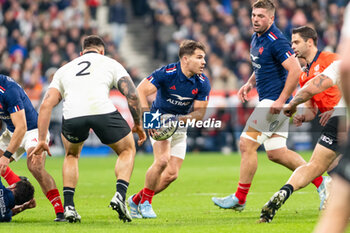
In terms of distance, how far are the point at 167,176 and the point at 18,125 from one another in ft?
Answer: 7.00

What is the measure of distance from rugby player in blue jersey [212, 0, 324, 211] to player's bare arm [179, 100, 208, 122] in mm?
628

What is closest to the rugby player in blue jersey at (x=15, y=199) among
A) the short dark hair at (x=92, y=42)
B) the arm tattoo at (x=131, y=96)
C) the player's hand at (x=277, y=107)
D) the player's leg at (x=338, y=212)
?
→ the arm tattoo at (x=131, y=96)

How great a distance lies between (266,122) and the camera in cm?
916

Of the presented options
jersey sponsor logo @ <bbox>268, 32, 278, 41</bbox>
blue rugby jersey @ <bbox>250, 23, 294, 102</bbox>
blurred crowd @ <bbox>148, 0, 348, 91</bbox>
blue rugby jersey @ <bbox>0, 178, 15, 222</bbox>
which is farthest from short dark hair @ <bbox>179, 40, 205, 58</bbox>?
blurred crowd @ <bbox>148, 0, 348, 91</bbox>

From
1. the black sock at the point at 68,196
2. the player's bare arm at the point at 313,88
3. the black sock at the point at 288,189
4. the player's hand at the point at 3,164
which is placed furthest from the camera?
the player's hand at the point at 3,164

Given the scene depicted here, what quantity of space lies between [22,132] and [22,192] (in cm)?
82

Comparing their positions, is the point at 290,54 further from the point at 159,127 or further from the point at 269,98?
the point at 159,127

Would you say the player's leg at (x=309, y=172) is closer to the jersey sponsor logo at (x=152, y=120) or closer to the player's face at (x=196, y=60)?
the jersey sponsor logo at (x=152, y=120)

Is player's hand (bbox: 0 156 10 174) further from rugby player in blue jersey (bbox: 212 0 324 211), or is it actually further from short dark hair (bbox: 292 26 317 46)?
short dark hair (bbox: 292 26 317 46)

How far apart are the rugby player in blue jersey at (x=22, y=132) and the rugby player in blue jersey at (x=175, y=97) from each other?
1.11m

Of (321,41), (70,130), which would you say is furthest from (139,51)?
(70,130)

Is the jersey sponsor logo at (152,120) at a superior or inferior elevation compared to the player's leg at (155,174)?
superior

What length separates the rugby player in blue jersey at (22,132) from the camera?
8.23 meters

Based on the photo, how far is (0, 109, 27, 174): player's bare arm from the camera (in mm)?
8125
